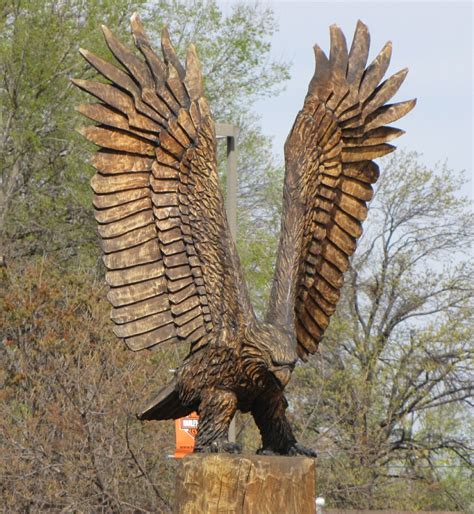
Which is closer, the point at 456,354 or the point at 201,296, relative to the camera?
the point at 201,296

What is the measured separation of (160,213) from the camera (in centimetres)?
848

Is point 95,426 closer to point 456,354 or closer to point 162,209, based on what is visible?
point 162,209

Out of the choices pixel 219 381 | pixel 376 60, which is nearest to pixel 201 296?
pixel 219 381

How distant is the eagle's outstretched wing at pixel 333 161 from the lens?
8.91 m

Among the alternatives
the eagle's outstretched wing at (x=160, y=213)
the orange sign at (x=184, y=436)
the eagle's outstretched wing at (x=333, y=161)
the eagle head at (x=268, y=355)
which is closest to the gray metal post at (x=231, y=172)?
the orange sign at (x=184, y=436)

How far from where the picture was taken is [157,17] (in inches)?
1011

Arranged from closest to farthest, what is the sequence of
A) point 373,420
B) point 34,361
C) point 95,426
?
point 95,426, point 34,361, point 373,420

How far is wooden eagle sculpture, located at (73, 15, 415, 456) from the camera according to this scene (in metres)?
8.34

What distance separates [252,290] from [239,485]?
51.2 feet

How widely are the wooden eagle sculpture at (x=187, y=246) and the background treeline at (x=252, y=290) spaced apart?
834 centimetres

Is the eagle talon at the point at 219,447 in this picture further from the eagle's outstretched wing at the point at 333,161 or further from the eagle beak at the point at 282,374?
the eagle's outstretched wing at the point at 333,161

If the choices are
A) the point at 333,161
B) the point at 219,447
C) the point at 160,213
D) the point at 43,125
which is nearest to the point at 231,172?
the point at 333,161

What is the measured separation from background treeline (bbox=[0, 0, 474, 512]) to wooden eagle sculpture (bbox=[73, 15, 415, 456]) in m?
8.34

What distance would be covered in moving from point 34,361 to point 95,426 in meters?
3.58
